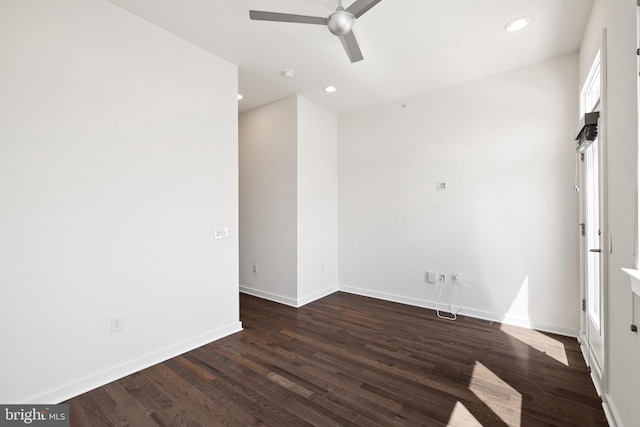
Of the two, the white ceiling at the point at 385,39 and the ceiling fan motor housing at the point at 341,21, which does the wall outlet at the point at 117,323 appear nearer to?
the white ceiling at the point at 385,39

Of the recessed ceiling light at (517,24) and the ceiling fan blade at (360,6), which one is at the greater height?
the recessed ceiling light at (517,24)

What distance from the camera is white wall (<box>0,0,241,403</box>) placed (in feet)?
5.85

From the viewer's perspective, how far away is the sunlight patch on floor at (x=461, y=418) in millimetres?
1706

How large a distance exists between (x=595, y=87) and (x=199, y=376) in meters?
3.98

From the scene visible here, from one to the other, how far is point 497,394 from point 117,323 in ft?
9.11

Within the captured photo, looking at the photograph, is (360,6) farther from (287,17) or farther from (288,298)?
(288,298)

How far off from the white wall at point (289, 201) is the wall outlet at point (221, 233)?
1076mm

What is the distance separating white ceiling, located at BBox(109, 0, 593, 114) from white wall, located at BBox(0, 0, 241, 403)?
37cm

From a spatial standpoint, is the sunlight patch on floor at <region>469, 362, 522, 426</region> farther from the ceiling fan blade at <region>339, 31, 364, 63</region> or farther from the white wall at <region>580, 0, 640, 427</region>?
the ceiling fan blade at <region>339, 31, 364, 63</region>

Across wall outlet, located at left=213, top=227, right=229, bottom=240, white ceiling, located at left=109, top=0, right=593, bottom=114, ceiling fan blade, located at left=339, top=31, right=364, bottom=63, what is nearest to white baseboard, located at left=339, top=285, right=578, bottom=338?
wall outlet, located at left=213, top=227, right=229, bottom=240

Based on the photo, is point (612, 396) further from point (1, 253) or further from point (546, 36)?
point (1, 253)

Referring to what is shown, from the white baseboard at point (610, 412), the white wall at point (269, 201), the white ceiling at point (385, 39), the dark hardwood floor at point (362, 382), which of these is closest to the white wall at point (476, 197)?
the white ceiling at point (385, 39)

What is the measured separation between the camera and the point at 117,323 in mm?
2197

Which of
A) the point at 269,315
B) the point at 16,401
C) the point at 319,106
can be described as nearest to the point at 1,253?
the point at 16,401
